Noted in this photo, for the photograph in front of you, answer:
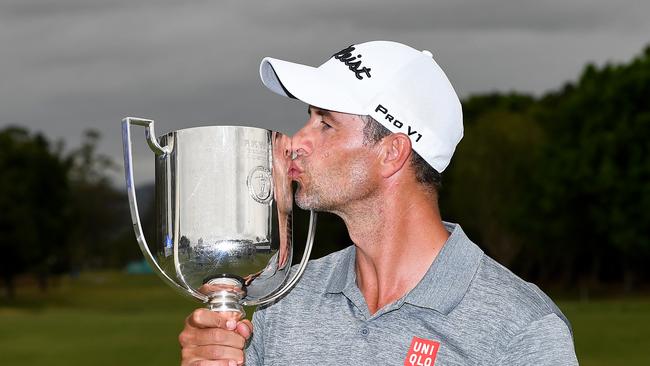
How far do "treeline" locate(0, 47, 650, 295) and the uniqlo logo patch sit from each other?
39561mm

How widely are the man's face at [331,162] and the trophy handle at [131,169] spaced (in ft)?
1.34

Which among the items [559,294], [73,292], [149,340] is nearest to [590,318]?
[149,340]

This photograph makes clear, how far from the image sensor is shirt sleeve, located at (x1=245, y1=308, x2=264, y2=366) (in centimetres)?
316

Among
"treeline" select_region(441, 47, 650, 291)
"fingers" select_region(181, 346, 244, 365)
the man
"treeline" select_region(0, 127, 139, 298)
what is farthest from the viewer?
"treeline" select_region(0, 127, 139, 298)

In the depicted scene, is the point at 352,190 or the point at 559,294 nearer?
the point at 352,190

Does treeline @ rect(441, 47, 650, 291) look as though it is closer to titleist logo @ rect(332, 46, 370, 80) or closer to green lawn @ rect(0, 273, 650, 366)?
green lawn @ rect(0, 273, 650, 366)

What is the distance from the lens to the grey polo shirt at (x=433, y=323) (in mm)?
2734

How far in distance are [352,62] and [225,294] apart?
31.0 inches

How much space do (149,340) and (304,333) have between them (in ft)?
65.1

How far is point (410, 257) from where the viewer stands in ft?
9.84

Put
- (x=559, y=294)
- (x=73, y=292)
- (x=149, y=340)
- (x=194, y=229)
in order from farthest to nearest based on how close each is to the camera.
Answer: (x=73, y=292)
(x=559, y=294)
(x=149, y=340)
(x=194, y=229)

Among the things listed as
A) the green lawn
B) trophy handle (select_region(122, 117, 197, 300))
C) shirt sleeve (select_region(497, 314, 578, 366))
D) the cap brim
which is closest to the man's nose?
the cap brim

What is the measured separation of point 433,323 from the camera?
9.43ft

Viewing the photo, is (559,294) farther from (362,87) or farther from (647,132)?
(362,87)
